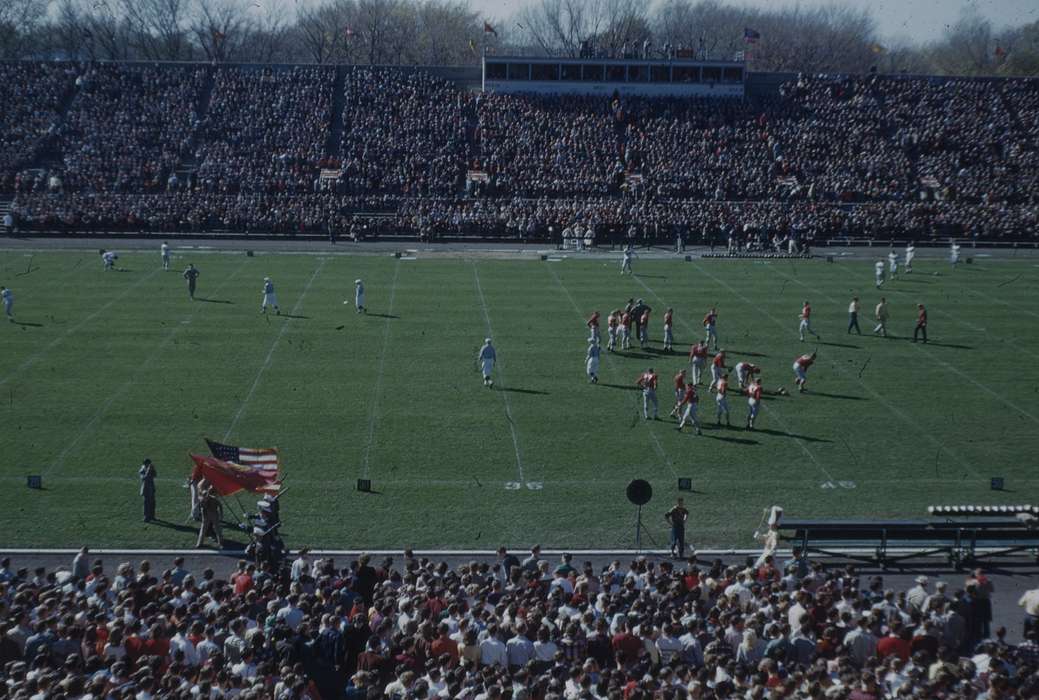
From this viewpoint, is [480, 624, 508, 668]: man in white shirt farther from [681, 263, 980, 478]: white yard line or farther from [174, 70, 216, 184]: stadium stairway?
[174, 70, 216, 184]: stadium stairway

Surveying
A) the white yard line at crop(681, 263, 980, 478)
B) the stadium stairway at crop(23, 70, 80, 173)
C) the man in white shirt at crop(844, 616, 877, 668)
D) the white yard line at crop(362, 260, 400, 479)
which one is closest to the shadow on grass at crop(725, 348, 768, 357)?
the white yard line at crop(681, 263, 980, 478)

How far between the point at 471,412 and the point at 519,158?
4193 cm

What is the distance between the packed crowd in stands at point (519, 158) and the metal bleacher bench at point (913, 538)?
3710 cm

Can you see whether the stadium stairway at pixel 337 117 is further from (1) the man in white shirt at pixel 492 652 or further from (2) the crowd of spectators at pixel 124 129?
(1) the man in white shirt at pixel 492 652

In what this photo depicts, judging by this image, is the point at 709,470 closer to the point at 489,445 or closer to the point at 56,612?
the point at 489,445

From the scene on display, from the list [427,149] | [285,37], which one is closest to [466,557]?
[427,149]

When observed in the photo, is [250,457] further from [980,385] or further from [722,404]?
[980,385]

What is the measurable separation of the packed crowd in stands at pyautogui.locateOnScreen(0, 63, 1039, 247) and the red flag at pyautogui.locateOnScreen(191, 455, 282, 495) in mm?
38136

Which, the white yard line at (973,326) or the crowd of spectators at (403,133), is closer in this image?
the white yard line at (973,326)

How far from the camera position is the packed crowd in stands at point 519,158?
57500mm

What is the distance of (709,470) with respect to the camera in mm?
22422

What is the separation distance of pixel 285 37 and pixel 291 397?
400 ft

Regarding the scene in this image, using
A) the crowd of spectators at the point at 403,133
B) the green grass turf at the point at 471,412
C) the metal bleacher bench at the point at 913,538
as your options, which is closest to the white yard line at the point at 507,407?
the green grass turf at the point at 471,412

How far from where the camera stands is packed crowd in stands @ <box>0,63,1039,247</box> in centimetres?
5750
